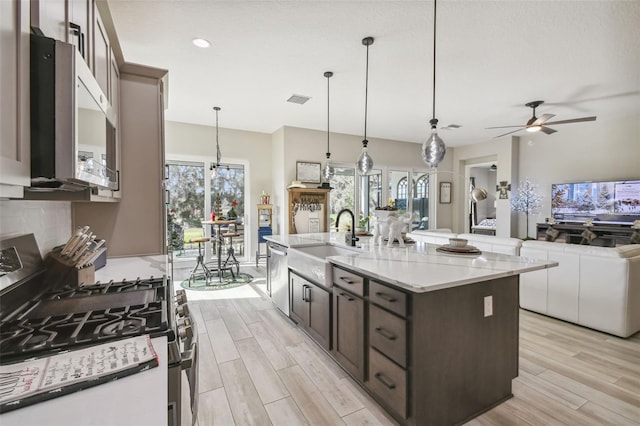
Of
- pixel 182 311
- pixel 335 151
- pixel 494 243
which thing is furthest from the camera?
pixel 335 151

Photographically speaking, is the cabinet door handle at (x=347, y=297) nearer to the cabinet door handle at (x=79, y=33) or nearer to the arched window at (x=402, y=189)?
the cabinet door handle at (x=79, y=33)

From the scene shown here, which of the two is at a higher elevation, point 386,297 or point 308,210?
point 308,210

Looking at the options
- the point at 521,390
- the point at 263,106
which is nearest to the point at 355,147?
the point at 263,106

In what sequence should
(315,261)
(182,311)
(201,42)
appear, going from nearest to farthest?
(182,311) < (315,261) < (201,42)

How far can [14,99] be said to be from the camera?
2.35 ft

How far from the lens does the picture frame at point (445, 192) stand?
7824mm

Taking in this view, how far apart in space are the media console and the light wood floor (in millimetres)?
3080

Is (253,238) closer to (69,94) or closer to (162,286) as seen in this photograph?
(162,286)

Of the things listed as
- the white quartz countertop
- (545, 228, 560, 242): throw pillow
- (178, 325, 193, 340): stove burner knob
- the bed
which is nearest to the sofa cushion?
the white quartz countertop

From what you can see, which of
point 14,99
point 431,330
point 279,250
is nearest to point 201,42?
point 279,250

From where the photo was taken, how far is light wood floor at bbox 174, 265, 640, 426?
Answer: 1.82m

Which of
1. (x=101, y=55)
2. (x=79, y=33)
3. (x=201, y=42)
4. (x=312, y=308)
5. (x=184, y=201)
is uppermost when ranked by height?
(x=201, y=42)

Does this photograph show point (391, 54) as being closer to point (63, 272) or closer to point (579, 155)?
point (63, 272)

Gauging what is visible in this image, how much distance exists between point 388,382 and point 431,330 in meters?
0.44
